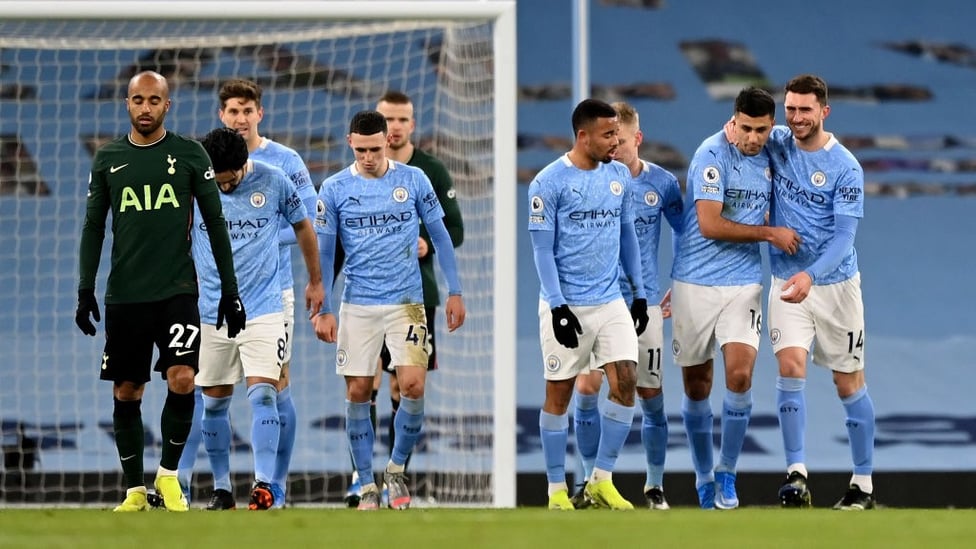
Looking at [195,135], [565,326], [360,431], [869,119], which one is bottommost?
[360,431]

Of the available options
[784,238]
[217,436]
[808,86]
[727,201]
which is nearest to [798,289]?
[784,238]

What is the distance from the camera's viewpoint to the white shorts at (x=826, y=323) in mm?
7453

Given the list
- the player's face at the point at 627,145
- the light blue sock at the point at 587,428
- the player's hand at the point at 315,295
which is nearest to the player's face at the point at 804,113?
the player's face at the point at 627,145

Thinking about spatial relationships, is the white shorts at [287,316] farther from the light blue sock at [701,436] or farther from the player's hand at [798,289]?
the player's hand at [798,289]

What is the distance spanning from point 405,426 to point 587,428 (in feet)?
2.85

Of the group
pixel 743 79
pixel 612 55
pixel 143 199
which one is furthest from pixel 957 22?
pixel 143 199

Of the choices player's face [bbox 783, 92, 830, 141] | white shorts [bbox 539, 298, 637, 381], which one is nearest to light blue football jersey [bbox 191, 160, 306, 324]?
white shorts [bbox 539, 298, 637, 381]

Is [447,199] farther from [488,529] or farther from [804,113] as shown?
[488,529]

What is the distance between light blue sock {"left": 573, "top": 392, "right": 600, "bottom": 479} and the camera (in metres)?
7.82

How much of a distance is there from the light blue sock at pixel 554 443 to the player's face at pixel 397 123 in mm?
1829

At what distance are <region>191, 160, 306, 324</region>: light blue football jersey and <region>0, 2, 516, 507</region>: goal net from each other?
221 cm

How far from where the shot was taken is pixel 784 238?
24.1ft

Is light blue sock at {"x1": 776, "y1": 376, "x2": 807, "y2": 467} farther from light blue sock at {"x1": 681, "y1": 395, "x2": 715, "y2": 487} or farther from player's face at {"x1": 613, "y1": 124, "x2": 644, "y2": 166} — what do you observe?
player's face at {"x1": 613, "y1": 124, "x2": 644, "y2": 166}

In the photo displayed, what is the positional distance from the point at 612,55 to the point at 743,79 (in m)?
1.05
